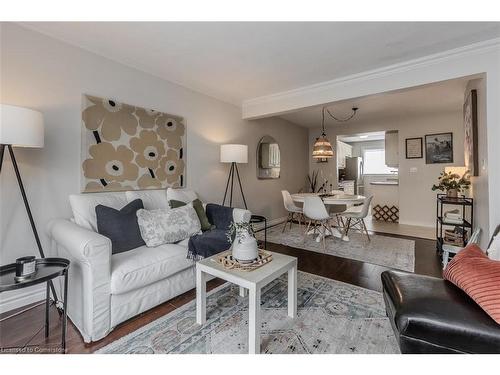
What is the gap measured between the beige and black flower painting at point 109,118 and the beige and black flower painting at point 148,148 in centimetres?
11

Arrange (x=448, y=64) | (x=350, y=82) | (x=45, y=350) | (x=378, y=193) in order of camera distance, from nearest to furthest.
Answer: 1. (x=45, y=350)
2. (x=448, y=64)
3. (x=350, y=82)
4. (x=378, y=193)

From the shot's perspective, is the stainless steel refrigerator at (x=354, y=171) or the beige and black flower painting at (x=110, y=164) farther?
the stainless steel refrigerator at (x=354, y=171)

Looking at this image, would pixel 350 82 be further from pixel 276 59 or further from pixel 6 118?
pixel 6 118

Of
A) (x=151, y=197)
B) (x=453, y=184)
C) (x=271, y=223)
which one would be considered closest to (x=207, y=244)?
(x=151, y=197)

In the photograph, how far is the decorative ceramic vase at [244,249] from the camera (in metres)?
1.66

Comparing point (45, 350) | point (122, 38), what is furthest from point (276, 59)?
point (45, 350)

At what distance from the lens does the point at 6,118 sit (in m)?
1.51

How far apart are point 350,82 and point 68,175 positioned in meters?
3.35

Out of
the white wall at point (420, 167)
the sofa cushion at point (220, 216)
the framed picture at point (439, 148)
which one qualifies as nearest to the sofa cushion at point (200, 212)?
the sofa cushion at point (220, 216)

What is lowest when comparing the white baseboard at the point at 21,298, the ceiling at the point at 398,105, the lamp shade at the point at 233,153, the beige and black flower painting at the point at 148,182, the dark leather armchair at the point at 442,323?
the white baseboard at the point at 21,298

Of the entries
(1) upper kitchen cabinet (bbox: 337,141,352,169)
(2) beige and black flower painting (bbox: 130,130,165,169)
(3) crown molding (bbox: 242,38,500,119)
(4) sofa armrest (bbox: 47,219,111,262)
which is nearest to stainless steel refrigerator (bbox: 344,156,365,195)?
(1) upper kitchen cabinet (bbox: 337,141,352,169)

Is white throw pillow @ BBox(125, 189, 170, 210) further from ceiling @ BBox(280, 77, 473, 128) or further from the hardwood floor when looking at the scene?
ceiling @ BBox(280, 77, 473, 128)

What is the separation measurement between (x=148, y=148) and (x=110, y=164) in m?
0.46

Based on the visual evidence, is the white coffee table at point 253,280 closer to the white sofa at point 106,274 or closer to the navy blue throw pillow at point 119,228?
the white sofa at point 106,274
